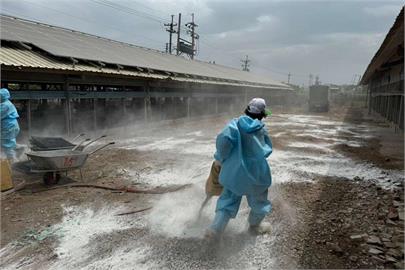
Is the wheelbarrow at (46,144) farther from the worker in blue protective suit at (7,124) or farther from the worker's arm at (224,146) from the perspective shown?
the worker's arm at (224,146)

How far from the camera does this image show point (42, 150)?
681 centimetres

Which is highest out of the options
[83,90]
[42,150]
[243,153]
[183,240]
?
[83,90]

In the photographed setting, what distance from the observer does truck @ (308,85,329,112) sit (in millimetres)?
34375

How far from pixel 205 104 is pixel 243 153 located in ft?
63.6

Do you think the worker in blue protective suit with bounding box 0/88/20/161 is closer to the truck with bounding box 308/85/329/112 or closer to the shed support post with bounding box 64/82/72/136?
the shed support post with bounding box 64/82/72/136

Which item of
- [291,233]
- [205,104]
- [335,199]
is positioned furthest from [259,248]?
[205,104]

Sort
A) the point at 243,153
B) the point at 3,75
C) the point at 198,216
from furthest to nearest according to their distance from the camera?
the point at 3,75
the point at 198,216
the point at 243,153

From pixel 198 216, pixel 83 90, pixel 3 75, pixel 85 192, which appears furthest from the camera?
pixel 83 90

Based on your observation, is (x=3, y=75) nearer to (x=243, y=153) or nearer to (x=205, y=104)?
(x=243, y=153)

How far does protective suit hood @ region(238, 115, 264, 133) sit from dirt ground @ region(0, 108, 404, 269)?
1.34 metres

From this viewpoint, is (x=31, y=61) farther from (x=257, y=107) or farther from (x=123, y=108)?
(x=257, y=107)

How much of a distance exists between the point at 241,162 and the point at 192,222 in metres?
1.35

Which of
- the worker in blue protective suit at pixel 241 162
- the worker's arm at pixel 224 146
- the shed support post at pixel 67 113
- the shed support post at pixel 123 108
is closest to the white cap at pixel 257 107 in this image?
the worker in blue protective suit at pixel 241 162

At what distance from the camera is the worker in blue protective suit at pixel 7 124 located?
664 cm
